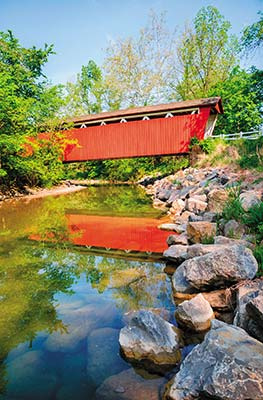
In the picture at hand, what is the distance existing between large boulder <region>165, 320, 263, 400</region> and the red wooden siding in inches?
590

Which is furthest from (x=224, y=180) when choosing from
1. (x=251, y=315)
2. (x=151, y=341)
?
(x=151, y=341)

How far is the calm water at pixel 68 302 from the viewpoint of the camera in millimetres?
2080

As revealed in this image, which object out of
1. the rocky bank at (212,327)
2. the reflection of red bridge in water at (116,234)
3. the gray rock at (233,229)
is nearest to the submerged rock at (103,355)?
the rocky bank at (212,327)

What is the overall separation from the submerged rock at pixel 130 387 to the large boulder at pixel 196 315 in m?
0.64

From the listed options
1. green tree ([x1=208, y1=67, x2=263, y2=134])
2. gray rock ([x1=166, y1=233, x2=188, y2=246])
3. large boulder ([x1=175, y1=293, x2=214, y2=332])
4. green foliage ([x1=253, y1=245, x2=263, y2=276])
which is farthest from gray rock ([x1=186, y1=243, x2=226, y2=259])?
green tree ([x1=208, y1=67, x2=263, y2=134])

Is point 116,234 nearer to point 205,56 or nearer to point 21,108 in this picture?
point 21,108

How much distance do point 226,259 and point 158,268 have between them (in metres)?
1.46

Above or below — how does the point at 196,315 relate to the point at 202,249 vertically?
below

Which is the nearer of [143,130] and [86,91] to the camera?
[143,130]

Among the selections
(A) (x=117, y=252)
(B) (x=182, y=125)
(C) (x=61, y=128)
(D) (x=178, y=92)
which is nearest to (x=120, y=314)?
(A) (x=117, y=252)

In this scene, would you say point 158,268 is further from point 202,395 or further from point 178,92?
point 178,92

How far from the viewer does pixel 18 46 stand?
1883 cm

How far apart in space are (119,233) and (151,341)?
4.06 m

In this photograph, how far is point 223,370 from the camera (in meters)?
1.61
